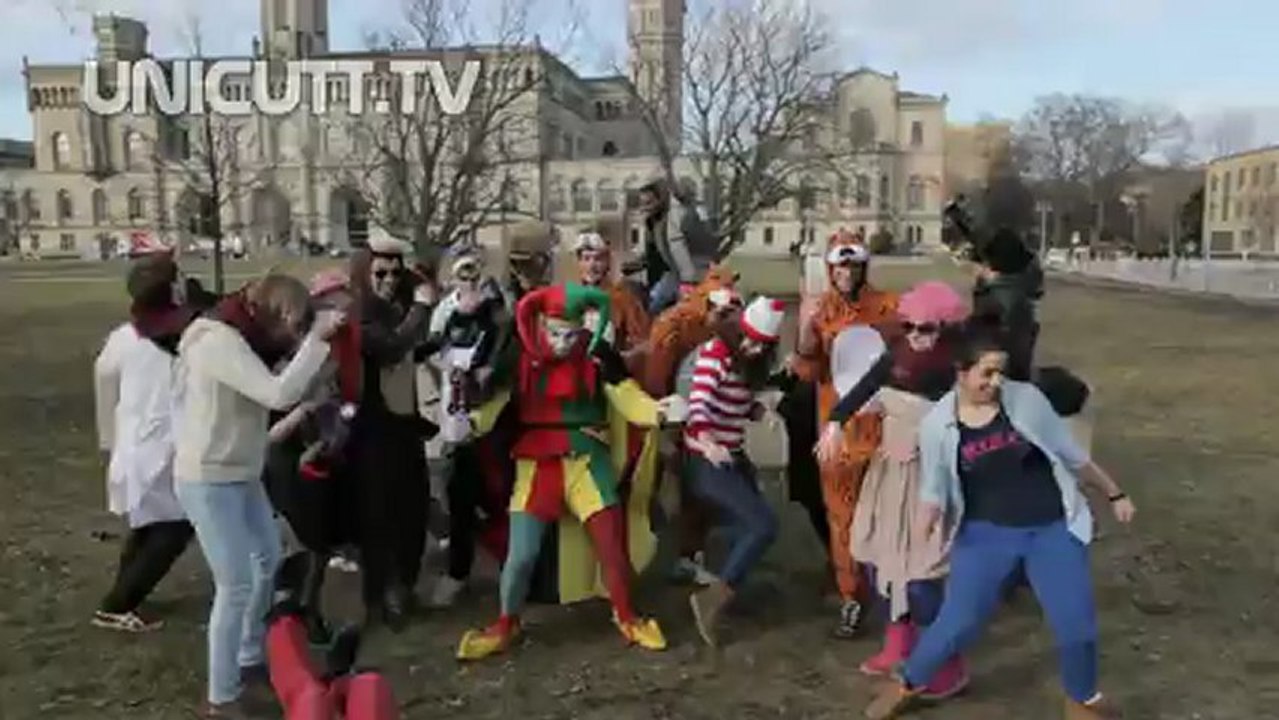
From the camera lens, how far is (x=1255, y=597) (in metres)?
6.20

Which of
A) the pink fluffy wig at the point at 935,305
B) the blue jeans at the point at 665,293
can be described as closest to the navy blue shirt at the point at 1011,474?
the pink fluffy wig at the point at 935,305

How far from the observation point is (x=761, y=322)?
529 centimetres

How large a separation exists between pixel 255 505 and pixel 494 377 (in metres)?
1.16

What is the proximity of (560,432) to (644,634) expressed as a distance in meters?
0.95

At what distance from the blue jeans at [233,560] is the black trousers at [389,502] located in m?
0.85

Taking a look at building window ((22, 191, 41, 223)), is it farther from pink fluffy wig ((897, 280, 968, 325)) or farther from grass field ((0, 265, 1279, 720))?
pink fluffy wig ((897, 280, 968, 325))

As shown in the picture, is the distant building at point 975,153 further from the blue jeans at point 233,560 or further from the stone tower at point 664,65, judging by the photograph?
the stone tower at point 664,65

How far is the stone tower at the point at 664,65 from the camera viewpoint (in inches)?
998

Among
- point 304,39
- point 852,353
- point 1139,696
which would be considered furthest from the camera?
point 304,39

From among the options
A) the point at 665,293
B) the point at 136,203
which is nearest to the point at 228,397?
the point at 665,293

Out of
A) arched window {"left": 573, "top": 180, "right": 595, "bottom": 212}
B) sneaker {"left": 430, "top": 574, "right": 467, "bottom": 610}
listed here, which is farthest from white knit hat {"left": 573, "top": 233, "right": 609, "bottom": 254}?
arched window {"left": 573, "top": 180, "right": 595, "bottom": 212}

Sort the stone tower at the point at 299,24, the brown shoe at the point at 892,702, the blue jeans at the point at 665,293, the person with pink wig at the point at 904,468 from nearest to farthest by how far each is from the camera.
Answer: the brown shoe at the point at 892,702
the person with pink wig at the point at 904,468
the blue jeans at the point at 665,293
the stone tower at the point at 299,24

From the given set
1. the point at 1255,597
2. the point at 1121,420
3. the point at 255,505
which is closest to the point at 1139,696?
the point at 1255,597

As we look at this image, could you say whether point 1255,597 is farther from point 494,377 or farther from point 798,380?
point 494,377
